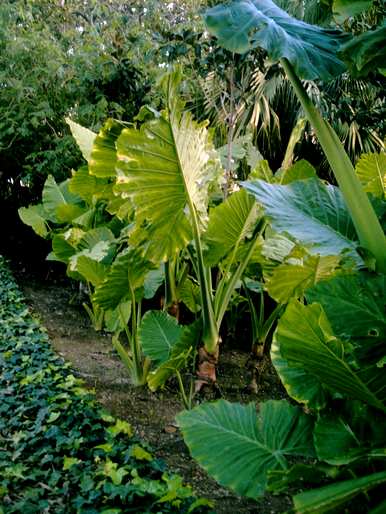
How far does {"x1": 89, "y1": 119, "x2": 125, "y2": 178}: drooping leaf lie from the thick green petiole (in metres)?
1.47

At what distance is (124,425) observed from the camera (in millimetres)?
2650

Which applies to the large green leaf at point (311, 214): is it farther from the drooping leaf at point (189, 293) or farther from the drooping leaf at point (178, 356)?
the drooping leaf at point (189, 293)

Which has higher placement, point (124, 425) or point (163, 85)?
point (163, 85)

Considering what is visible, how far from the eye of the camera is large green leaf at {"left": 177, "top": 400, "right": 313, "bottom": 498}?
1731 mm

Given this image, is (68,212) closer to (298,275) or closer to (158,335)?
(158,335)

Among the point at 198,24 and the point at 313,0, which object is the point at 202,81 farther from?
the point at 313,0

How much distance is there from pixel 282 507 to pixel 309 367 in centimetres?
94

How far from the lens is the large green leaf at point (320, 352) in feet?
4.93

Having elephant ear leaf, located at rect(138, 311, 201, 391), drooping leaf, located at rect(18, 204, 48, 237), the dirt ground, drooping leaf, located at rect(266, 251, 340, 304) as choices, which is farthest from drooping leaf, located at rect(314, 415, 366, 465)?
drooping leaf, located at rect(18, 204, 48, 237)

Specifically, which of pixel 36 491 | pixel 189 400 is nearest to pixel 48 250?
pixel 189 400

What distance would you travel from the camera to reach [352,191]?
1.87 meters

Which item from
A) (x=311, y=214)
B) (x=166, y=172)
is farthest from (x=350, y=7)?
(x=166, y=172)

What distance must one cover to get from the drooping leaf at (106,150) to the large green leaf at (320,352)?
1993mm

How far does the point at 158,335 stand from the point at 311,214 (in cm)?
146
